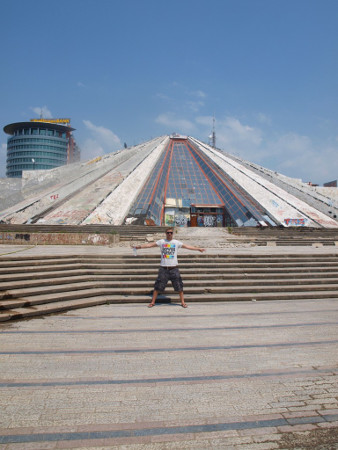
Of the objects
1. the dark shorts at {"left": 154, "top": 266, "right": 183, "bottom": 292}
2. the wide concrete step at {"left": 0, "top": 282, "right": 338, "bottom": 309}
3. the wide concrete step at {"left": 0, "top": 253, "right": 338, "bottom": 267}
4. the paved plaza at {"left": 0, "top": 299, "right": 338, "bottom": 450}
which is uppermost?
the wide concrete step at {"left": 0, "top": 253, "right": 338, "bottom": 267}

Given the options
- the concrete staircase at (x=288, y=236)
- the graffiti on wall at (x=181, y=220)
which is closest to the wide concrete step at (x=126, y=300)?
the concrete staircase at (x=288, y=236)

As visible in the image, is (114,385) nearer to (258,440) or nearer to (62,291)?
(258,440)

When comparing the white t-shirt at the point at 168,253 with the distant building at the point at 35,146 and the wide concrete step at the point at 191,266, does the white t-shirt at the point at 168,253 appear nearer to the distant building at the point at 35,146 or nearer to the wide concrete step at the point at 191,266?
the wide concrete step at the point at 191,266

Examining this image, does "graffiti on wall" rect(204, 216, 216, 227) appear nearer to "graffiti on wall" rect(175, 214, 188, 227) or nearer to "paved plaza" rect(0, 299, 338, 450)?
"graffiti on wall" rect(175, 214, 188, 227)

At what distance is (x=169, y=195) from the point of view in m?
31.2

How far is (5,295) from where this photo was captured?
613 centimetres

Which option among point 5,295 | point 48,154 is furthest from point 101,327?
point 48,154

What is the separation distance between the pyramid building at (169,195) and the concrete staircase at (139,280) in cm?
1472

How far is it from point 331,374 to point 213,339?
1717mm

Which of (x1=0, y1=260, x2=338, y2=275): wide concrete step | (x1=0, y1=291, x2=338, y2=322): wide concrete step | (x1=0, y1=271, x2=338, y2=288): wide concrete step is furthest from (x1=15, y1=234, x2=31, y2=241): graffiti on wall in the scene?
(x1=0, y1=291, x2=338, y2=322): wide concrete step

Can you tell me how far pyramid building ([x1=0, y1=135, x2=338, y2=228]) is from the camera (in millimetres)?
25062

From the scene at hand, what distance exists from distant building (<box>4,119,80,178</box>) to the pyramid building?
245ft

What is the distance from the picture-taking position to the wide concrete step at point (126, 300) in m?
5.71

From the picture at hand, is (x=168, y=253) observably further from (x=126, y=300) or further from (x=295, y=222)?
(x=295, y=222)
